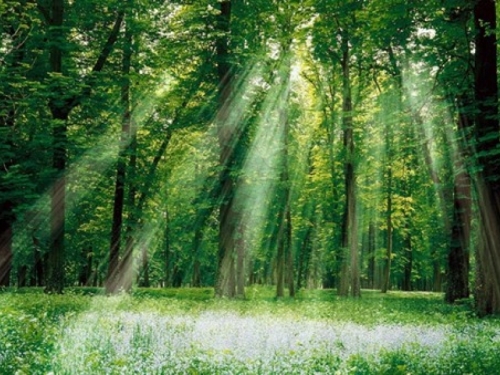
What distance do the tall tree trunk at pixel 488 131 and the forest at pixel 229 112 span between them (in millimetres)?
47

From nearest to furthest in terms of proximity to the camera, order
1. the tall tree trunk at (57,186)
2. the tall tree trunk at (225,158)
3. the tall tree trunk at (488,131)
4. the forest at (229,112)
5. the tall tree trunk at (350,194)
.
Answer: the tall tree trunk at (488,131)
the forest at (229,112)
the tall tree trunk at (57,186)
the tall tree trunk at (225,158)
the tall tree trunk at (350,194)

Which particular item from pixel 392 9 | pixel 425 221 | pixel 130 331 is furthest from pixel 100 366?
pixel 425 221

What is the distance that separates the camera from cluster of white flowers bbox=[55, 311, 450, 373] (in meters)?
5.73

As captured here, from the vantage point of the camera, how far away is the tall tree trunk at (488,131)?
39.9 ft

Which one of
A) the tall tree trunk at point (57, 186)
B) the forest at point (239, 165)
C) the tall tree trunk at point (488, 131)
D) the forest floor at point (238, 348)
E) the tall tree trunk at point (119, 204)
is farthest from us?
the tall tree trunk at point (119, 204)

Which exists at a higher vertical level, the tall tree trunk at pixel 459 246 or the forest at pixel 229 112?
the forest at pixel 229 112

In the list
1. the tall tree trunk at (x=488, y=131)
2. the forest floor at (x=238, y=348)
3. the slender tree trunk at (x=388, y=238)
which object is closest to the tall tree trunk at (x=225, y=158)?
the tall tree trunk at (x=488, y=131)

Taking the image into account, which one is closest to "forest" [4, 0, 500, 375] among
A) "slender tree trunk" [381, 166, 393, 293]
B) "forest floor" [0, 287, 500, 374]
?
"forest floor" [0, 287, 500, 374]

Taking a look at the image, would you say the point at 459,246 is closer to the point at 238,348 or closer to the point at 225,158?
the point at 225,158

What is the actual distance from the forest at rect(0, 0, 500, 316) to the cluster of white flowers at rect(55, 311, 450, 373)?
5608mm

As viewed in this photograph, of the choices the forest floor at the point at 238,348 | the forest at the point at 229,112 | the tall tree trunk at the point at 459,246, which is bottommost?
the forest floor at the point at 238,348

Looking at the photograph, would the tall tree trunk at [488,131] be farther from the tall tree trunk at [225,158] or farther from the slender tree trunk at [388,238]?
the slender tree trunk at [388,238]

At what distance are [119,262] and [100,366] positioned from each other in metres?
22.4

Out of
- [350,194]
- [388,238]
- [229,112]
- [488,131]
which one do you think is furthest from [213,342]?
[388,238]
